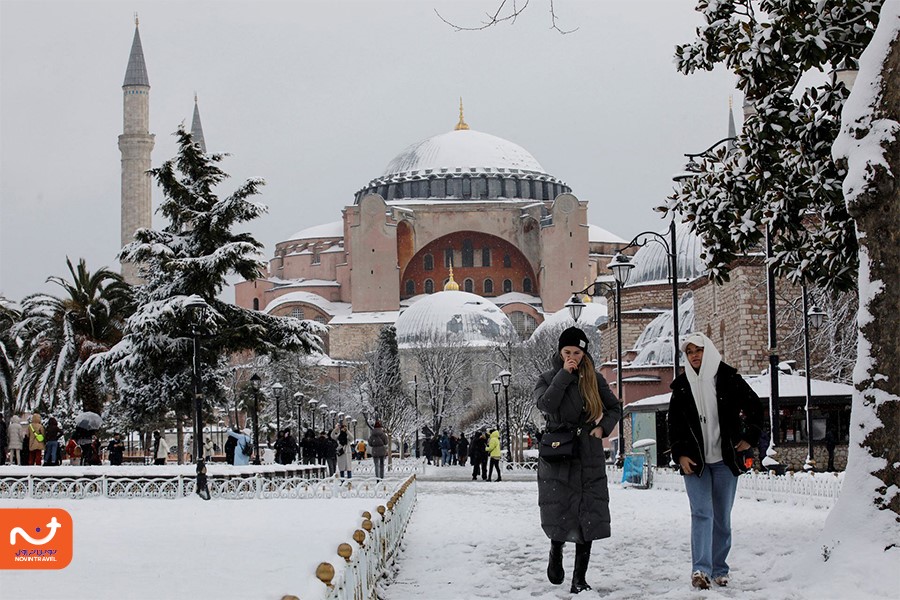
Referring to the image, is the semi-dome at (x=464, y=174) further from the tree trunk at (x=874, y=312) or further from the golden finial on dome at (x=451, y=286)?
the tree trunk at (x=874, y=312)

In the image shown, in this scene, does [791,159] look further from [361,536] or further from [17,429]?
[17,429]

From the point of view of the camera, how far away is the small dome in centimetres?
4553

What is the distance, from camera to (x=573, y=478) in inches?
246

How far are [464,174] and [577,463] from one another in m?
74.7

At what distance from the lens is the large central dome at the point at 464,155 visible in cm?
8169

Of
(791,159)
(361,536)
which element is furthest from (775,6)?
(361,536)

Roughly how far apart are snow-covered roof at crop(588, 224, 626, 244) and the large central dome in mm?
5691

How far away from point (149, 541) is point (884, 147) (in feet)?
20.1

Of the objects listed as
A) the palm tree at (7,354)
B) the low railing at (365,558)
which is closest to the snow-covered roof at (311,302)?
the palm tree at (7,354)

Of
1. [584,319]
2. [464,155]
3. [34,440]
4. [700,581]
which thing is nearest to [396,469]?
[34,440]

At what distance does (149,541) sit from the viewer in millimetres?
9664

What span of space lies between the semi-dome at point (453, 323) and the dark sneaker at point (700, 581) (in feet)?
181

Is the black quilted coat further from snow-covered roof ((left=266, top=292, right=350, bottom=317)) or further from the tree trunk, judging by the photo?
snow-covered roof ((left=266, top=292, right=350, bottom=317))

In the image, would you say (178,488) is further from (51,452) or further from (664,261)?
(664,261)
